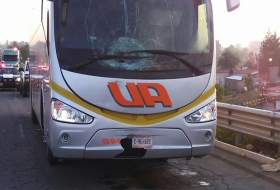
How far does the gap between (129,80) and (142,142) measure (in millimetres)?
855

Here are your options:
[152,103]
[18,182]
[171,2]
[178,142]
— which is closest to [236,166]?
[178,142]

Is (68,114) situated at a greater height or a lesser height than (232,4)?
lesser

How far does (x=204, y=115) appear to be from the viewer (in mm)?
6598

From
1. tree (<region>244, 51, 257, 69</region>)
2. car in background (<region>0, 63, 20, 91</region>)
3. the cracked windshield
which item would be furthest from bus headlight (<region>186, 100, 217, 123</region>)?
tree (<region>244, 51, 257, 69</region>)

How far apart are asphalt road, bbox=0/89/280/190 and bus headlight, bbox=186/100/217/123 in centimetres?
102

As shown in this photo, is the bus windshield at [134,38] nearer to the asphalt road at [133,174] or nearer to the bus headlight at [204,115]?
the bus headlight at [204,115]

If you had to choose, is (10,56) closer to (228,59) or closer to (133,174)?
(228,59)

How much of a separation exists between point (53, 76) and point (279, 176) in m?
3.87

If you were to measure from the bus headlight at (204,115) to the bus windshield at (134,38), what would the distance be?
19.5 inches

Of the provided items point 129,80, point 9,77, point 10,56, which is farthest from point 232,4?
point 10,56

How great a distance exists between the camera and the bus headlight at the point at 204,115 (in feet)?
21.4

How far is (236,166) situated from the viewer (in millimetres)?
8188

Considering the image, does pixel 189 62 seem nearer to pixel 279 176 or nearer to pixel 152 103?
pixel 152 103

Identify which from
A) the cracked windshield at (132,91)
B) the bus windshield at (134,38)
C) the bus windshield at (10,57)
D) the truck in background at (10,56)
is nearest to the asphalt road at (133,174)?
the cracked windshield at (132,91)
